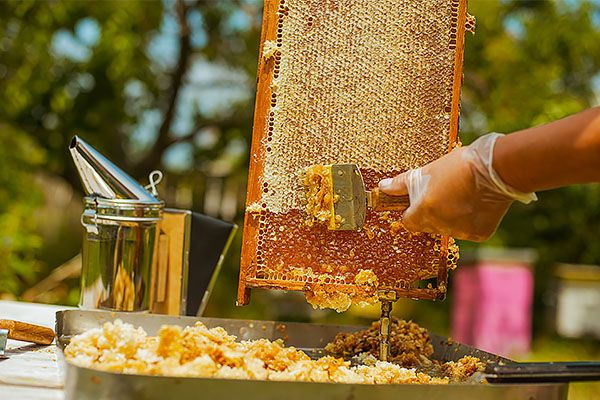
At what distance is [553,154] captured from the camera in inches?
70.0

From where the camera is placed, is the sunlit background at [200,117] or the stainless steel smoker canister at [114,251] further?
the sunlit background at [200,117]

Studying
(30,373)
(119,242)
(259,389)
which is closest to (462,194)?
(259,389)

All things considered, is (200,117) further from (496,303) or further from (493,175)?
(493,175)

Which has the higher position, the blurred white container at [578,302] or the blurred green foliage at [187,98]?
the blurred green foliage at [187,98]

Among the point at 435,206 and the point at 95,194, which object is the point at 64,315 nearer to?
the point at 95,194

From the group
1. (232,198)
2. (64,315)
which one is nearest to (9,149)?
(232,198)

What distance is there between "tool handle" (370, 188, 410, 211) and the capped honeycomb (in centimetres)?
16

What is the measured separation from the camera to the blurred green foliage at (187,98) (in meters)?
6.32

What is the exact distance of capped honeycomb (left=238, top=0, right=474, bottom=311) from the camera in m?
2.44

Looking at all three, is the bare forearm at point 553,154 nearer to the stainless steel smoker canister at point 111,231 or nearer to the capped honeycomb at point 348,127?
the capped honeycomb at point 348,127

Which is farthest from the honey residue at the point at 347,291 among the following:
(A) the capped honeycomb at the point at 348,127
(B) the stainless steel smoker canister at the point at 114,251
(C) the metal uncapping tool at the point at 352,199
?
(B) the stainless steel smoker canister at the point at 114,251

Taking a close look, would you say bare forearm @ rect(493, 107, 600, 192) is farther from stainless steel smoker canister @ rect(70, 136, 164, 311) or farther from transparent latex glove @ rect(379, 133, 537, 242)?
stainless steel smoker canister @ rect(70, 136, 164, 311)

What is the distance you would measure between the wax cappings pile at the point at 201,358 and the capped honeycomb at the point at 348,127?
327 mm

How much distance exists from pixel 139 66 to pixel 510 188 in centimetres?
517
